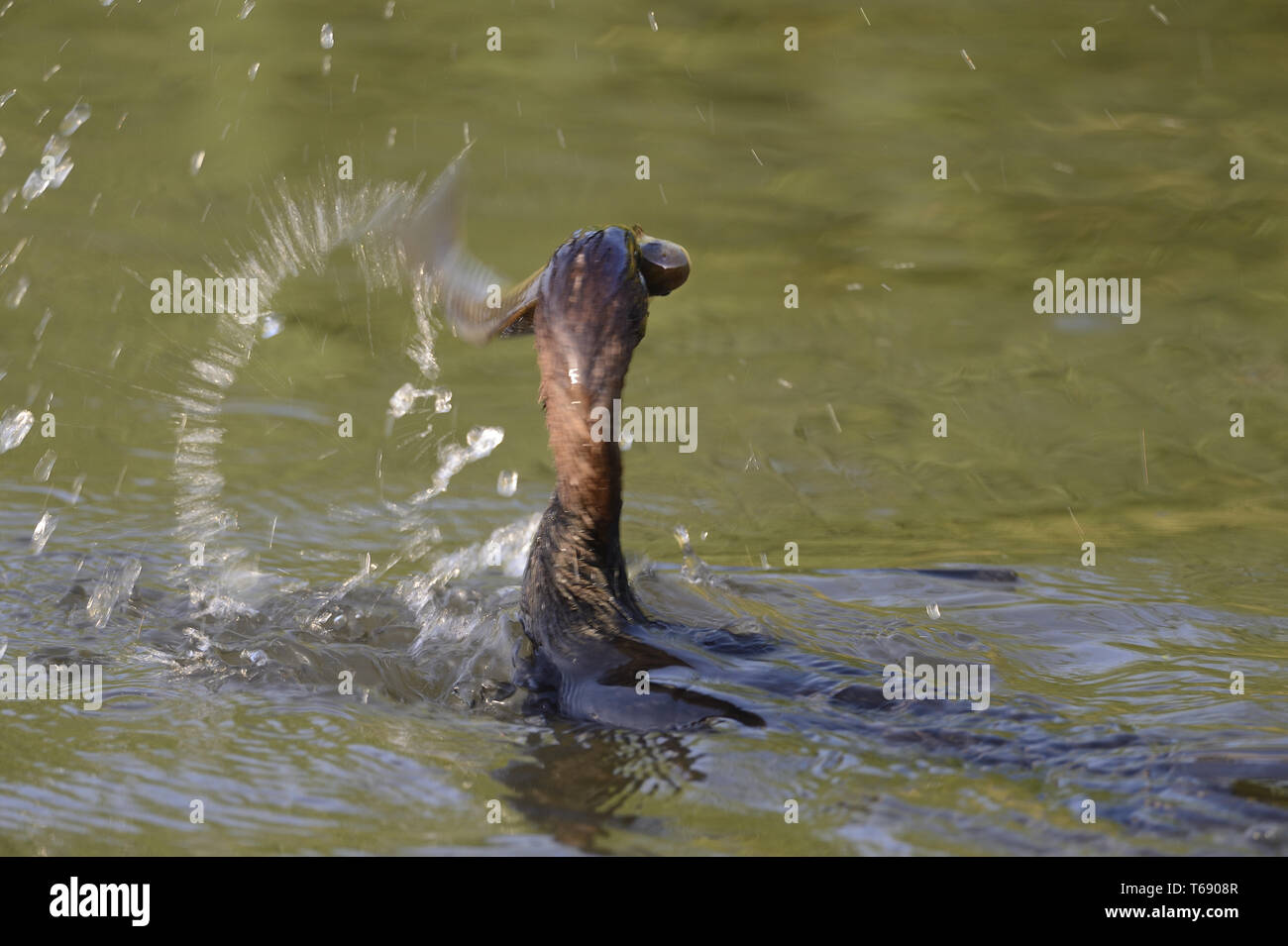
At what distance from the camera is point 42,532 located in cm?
637

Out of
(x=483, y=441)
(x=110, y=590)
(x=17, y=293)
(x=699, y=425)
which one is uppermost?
(x=17, y=293)

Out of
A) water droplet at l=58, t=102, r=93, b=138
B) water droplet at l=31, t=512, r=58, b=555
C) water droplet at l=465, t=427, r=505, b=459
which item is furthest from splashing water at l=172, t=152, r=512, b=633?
water droplet at l=58, t=102, r=93, b=138

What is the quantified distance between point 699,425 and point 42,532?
3.16m

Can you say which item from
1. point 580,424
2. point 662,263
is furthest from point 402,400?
point 662,263

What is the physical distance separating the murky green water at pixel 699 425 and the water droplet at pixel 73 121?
5 centimetres

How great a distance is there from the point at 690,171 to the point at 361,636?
5.72 metres

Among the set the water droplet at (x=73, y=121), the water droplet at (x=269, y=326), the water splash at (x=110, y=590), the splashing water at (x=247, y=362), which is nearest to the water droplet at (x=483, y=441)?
the splashing water at (x=247, y=362)

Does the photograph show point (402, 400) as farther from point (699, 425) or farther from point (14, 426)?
point (14, 426)

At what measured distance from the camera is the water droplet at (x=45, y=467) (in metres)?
7.04

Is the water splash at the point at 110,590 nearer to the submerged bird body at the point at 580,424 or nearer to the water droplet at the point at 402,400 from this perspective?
the submerged bird body at the point at 580,424
